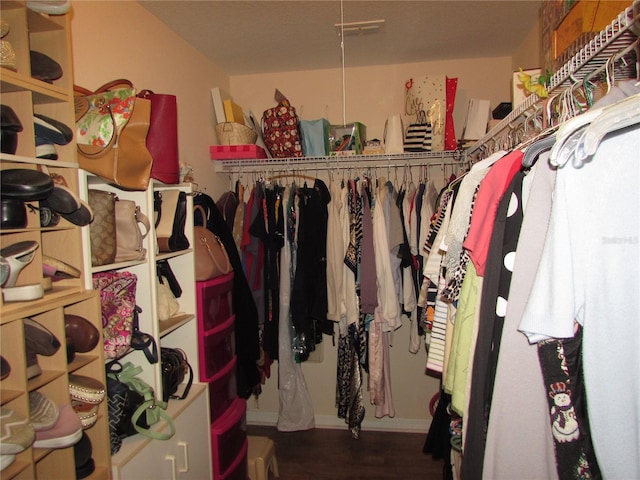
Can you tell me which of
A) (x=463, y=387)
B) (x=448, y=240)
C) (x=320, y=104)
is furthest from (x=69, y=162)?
(x=320, y=104)

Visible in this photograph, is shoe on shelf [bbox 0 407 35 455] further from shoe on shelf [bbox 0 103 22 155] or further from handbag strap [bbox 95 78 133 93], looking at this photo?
handbag strap [bbox 95 78 133 93]

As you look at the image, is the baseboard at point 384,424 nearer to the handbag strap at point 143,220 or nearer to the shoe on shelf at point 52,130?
the handbag strap at point 143,220

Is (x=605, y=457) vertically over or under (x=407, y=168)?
under

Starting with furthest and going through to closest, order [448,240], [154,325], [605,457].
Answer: [154,325]
[448,240]
[605,457]

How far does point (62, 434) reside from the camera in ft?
3.08

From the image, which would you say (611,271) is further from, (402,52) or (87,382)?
(402,52)

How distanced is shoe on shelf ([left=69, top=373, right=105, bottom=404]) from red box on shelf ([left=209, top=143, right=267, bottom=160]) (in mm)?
1777

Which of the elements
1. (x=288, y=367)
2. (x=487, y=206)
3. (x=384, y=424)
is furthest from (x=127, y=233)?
(x=384, y=424)

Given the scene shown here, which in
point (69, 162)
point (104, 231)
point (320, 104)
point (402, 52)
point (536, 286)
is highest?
point (402, 52)

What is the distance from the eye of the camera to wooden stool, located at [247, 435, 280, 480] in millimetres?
2129

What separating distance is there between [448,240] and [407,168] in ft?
5.43

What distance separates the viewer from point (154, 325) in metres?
1.47

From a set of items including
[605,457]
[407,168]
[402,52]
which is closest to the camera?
[605,457]

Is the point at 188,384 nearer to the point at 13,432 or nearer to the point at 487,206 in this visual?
the point at 13,432
